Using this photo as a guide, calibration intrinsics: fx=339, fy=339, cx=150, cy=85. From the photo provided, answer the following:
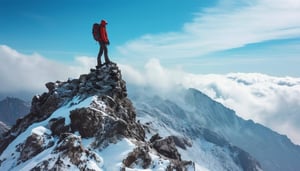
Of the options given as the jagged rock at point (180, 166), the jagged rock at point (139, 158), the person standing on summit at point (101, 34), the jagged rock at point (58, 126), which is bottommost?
the jagged rock at point (180, 166)

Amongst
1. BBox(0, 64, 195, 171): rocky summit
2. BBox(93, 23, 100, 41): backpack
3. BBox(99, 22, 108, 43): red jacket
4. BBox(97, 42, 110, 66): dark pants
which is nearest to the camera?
BBox(0, 64, 195, 171): rocky summit

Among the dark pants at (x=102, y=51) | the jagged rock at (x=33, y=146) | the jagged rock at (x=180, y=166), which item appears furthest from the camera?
the dark pants at (x=102, y=51)

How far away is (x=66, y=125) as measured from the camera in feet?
136

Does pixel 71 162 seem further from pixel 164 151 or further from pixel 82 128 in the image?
pixel 164 151

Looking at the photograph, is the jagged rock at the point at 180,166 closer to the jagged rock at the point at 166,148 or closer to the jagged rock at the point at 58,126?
the jagged rock at the point at 166,148

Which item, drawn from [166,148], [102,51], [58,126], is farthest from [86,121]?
[102,51]

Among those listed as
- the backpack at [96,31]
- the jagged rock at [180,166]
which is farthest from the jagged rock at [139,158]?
the backpack at [96,31]

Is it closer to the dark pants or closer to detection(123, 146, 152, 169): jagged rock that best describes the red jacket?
the dark pants

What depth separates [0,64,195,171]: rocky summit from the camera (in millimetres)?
35188

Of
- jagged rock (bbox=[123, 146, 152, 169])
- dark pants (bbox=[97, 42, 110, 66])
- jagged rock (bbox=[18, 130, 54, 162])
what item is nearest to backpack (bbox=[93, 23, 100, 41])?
dark pants (bbox=[97, 42, 110, 66])

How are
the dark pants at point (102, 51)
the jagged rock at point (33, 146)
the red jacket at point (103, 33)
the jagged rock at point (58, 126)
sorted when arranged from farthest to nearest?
the dark pants at point (102, 51), the red jacket at point (103, 33), the jagged rock at point (58, 126), the jagged rock at point (33, 146)

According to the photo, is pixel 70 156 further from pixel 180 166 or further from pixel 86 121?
pixel 180 166

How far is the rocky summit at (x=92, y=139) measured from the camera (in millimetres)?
35188

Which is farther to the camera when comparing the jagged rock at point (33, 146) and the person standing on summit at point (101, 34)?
the person standing on summit at point (101, 34)
